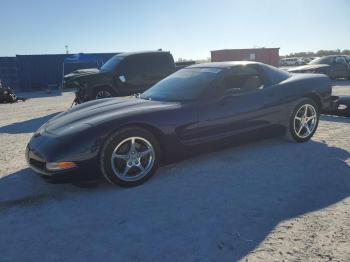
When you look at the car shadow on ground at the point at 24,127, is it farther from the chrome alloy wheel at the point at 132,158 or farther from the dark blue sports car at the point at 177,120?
the chrome alloy wheel at the point at 132,158

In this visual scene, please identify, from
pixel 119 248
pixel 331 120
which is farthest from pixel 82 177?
pixel 331 120

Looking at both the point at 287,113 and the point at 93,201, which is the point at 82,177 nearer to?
the point at 93,201

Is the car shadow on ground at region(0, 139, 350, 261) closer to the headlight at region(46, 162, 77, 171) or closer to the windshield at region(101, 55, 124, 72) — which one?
the headlight at region(46, 162, 77, 171)

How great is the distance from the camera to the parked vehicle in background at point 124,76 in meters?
9.98

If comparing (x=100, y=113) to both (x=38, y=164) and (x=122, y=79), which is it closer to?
(x=38, y=164)

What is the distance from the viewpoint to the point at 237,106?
189 inches

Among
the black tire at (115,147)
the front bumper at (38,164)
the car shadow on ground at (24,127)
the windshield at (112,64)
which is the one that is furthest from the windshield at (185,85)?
the windshield at (112,64)

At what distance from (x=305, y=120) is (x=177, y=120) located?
7.92ft

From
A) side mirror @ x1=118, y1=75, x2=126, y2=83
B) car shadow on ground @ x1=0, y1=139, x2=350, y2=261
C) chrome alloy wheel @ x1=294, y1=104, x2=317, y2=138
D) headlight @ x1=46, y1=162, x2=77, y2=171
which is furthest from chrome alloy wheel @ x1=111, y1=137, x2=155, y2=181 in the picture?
side mirror @ x1=118, y1=75, x2=126, y2=83

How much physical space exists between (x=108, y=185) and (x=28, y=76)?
877 inches

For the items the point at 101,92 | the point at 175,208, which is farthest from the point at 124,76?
the point at 175,208

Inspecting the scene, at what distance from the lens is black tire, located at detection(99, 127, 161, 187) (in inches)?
152

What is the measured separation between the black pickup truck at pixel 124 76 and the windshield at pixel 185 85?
4.93 metres

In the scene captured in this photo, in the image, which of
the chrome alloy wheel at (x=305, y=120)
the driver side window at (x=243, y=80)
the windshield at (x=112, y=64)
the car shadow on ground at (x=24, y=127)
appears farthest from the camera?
the windshield at (x=112, y=64)
